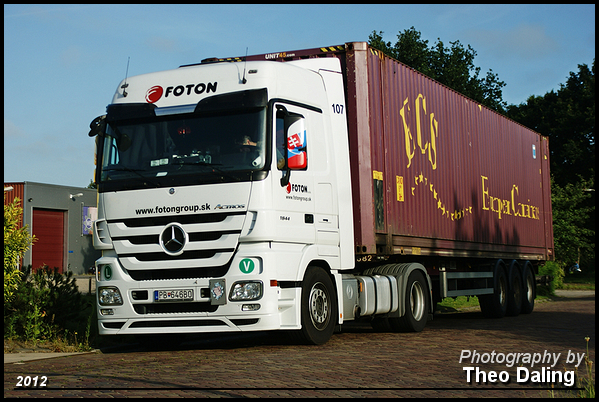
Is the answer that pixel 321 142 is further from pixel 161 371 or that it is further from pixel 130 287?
pixel 161 371

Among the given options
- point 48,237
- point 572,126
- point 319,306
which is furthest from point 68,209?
point 572,126

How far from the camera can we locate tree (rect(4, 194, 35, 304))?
1092 centimetres

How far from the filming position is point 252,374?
288 inches

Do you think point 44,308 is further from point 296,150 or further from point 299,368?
point 299,368

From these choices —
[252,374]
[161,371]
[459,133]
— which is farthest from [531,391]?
[459,133]

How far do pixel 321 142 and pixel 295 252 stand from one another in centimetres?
168

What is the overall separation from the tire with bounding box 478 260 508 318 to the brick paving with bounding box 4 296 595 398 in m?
4.23

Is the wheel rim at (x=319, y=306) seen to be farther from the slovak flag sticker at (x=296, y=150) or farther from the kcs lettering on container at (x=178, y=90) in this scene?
the kcs lettering on container at (x=178, y=90)

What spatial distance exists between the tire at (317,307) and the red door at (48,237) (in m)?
31.4

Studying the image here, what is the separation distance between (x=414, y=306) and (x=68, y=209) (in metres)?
32.3

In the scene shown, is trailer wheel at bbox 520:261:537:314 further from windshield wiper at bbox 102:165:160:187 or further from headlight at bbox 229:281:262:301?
windshield wiper at bbox 102:165:160:187

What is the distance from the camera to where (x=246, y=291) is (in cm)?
913

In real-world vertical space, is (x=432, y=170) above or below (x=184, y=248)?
above

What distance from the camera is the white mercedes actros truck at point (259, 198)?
361 inches
